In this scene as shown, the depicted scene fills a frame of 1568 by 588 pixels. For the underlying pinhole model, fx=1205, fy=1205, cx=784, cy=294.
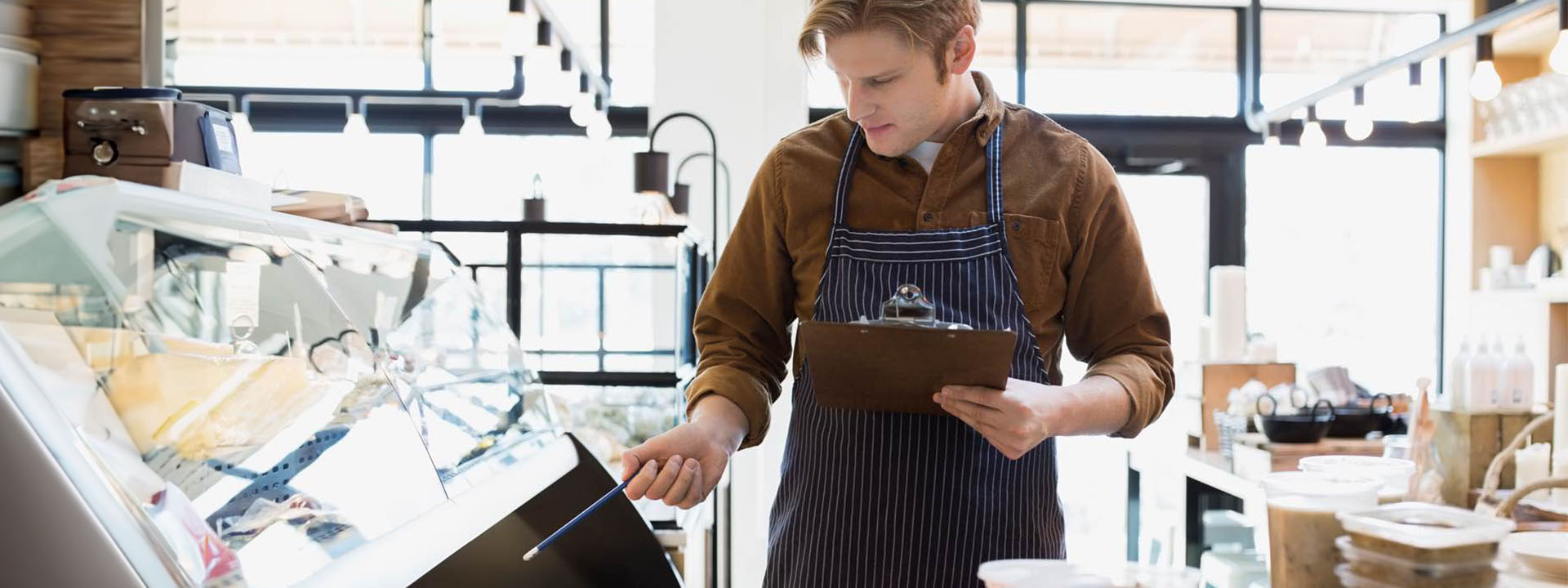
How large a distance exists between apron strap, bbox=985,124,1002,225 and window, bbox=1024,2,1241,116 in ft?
16.2

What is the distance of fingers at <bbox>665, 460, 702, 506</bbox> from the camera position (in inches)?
58.0

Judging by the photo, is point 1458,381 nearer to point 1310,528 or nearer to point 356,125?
point 1310,528

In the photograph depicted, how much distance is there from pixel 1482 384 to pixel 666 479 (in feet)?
9.88

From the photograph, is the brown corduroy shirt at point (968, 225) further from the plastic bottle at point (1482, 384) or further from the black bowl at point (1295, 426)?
the black bowl at point (1295, 426)

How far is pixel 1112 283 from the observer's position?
1690 mm

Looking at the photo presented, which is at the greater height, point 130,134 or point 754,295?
point 130,134

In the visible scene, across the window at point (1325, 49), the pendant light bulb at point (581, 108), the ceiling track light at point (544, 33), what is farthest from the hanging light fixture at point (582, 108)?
the window at point (1325, 49)

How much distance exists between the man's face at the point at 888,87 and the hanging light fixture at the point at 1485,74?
3.05m

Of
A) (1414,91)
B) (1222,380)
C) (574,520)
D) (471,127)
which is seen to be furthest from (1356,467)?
(471,127)

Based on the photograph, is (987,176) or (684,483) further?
(987,176)

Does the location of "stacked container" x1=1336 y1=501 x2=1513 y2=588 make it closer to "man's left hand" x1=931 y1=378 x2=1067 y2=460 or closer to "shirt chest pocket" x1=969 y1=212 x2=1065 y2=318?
"man's left hand" x1=931 y1=378 x2=1067 y2=460

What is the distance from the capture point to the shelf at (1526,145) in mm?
5508

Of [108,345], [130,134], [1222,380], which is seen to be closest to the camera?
[108,345]

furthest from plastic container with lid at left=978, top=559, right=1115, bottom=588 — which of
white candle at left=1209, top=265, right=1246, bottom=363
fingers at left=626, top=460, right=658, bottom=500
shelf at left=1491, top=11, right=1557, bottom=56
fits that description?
shelf at left=1491, top=11, right=1557, bottom=56
